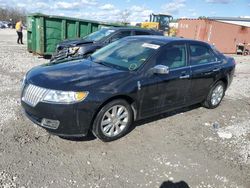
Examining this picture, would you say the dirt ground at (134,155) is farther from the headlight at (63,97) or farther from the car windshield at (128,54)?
the car windshield at (128,54)

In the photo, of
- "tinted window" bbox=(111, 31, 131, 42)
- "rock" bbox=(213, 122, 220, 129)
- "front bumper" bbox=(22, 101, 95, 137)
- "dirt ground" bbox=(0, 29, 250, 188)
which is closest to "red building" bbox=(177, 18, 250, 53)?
"tinted window" bbox=(111, 31, 131, 42)

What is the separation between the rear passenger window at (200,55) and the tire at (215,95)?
0.66m

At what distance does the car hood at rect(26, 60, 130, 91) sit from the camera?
12.6ft

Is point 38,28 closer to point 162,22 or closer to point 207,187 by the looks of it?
point 207,187

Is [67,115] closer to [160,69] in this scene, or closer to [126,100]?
[126,100]

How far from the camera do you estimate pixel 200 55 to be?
570 centimetres

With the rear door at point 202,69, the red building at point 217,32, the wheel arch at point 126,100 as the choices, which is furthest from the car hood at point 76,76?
the red building at point 217,32

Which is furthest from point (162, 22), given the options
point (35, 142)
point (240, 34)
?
point (35, 142)

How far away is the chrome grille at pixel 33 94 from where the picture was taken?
12.6 ft

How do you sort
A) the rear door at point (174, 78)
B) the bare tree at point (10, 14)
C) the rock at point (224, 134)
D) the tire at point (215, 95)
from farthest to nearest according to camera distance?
the bare tree at point (10, 14), the tire at point (215, 95), the rock at point (224, 134), the rear door at point (174, 78)

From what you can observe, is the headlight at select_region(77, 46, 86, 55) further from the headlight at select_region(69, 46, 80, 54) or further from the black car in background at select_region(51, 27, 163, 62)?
the headlight at select_region(69, 46, 80, 54)

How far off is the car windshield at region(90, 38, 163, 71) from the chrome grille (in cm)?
132

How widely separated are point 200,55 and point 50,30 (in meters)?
8.29

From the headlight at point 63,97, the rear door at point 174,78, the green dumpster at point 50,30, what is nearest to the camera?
the headlight at point 63,97
